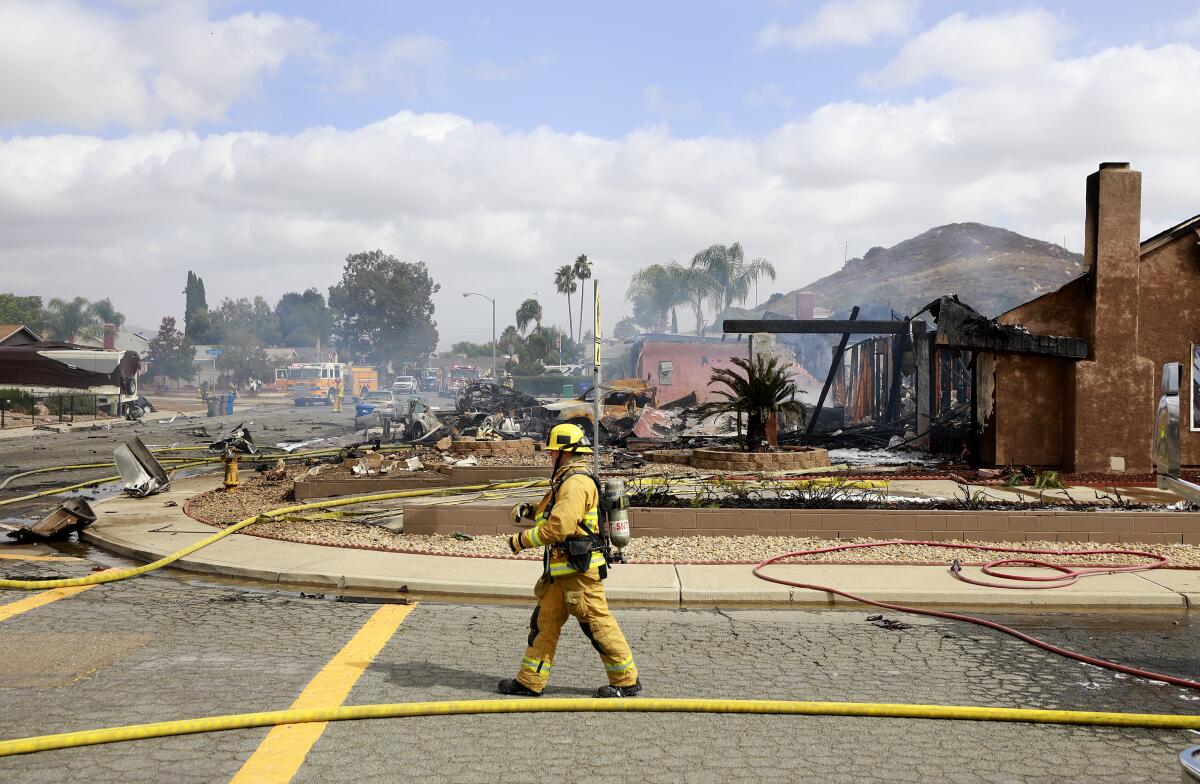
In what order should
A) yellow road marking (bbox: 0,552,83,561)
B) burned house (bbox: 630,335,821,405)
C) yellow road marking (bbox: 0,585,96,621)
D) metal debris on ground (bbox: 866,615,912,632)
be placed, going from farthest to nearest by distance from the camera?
burned house (bbox: 630,335,821,405), yellow road marking (bbox: 0,552,83,561), yellow road marking (bbox: 0,585,96,621), metal debris on ground (bbox: 866,615,912,632)

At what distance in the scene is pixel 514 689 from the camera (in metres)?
5.55

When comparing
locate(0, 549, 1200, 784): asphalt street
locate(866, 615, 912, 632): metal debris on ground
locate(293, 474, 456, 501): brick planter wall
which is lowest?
locate(866, 615, 912, 632): metal debris on ground

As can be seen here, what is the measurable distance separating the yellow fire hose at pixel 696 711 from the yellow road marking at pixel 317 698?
0.13 meters

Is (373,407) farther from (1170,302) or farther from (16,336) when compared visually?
(16,336)

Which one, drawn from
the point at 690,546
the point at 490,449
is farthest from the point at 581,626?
the point at 490,449

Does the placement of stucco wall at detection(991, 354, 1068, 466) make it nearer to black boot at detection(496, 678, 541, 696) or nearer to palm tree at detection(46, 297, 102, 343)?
black boot at detection(496, 678, 541, 696)

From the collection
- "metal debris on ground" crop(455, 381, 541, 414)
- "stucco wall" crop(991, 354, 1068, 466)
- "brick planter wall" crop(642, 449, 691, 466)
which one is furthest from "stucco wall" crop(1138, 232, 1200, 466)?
"metal debris on ground" crop(455, 381, 541, 414)

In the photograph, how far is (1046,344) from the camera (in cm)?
1537

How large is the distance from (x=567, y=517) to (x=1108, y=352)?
12.9 meters

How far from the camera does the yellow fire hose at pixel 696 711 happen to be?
4953 millimetres

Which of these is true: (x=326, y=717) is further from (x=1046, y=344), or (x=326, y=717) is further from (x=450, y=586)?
(x=1046, y=344)

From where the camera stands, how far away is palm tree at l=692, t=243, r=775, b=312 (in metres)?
82.5

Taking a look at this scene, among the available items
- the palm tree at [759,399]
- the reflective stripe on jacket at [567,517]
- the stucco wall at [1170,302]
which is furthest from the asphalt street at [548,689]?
the palm tree at [759,399]

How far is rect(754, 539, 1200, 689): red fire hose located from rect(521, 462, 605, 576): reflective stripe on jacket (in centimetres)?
341
